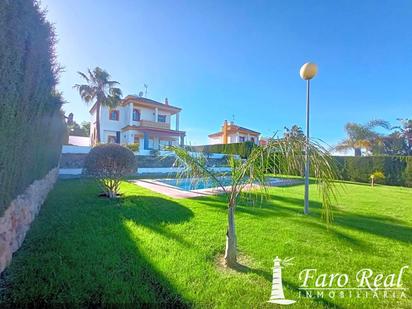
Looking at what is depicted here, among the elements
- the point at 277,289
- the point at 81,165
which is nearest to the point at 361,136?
the point at 81,165

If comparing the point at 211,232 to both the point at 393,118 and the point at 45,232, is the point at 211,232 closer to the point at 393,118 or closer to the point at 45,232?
the point at 45,232

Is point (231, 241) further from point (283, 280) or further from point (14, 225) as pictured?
point (14, 225)

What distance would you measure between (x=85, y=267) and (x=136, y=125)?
3017 centimetres

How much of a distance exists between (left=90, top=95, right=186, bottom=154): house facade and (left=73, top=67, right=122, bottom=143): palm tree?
3.36 meters

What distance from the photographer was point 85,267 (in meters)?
3.80

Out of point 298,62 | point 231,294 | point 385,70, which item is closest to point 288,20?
point 298,62

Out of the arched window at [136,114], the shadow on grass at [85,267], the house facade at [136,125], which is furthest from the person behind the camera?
the arched window at [136,114]

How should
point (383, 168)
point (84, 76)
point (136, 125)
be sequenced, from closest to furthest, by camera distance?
1. point (383, 168)
2. point (84, 76)
3. point (136, 125)

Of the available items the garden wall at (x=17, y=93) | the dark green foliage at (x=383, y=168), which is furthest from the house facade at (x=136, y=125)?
the garden wall at (x=17, y=93)

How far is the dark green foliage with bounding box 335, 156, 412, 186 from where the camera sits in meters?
22.3

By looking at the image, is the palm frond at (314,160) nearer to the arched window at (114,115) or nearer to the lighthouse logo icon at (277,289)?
the lighthouse logo icon at (277,289)

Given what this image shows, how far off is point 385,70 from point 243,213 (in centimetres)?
1555

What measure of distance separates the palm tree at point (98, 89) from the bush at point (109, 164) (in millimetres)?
21575

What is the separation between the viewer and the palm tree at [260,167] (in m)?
3.26
